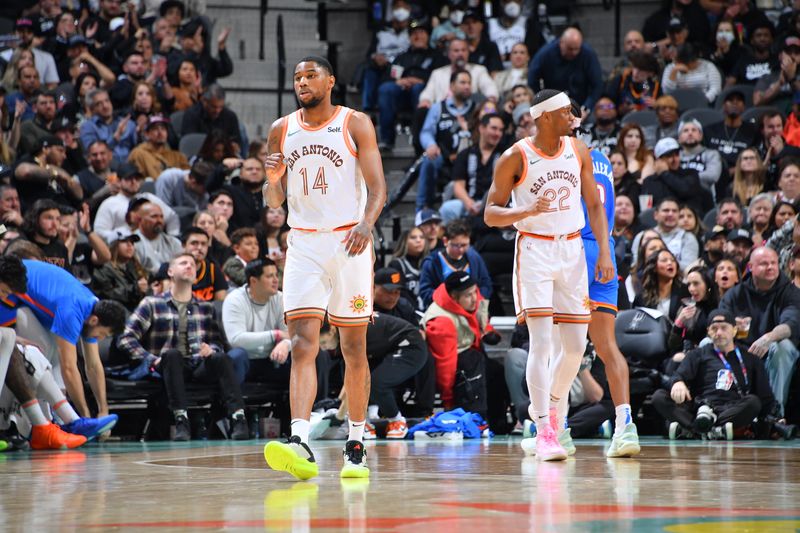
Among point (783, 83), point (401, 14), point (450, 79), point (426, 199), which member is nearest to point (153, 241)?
point (426, 199)

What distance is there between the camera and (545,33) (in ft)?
58.1

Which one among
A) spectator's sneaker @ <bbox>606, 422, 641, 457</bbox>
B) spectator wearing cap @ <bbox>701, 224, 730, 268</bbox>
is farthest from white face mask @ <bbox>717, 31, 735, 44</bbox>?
spectator's sneaker @ <bbox>606, 422, 641, 457</bbox>

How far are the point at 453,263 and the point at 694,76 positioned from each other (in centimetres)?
551

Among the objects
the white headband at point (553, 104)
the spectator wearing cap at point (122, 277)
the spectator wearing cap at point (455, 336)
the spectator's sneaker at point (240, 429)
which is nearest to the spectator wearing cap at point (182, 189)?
the spectator wearing cap at point (122, 277)

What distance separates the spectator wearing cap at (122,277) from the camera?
1145 centimetres

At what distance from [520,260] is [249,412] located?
16.2ft

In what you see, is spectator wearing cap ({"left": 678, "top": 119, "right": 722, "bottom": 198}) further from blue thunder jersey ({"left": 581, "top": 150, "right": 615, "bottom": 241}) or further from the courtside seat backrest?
blue thunder jersey ({"left": 581, "top": 150, "right": 615, "bottom": 241})

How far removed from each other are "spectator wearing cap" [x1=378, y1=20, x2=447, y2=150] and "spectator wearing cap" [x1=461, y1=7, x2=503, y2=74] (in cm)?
51

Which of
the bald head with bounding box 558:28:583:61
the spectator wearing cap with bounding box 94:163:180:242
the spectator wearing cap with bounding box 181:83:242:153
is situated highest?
the bald head with bounding box 558:28:583:61

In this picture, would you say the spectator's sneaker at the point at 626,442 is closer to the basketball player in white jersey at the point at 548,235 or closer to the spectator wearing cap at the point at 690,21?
the basketball player in white jersey at the point at 548,235

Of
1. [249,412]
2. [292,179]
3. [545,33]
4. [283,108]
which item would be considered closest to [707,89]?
[545,33]

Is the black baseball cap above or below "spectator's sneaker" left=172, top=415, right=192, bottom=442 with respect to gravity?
above

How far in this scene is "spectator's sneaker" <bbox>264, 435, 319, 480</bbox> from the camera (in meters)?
5.72

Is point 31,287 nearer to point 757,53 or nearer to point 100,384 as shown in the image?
point 100,384
